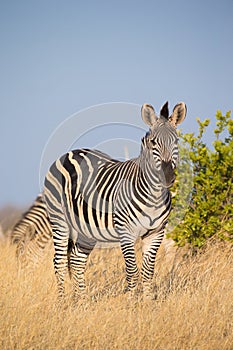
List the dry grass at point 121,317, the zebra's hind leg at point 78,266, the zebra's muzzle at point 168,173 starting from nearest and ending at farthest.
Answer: the dry grass at point 121,317 → the zebra's muzzle at point 168,173 → the zebra's hind leg at point 78,266

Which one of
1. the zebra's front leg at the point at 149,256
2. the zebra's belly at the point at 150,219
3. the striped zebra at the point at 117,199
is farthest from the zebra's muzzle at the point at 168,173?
the zebra's front leg at the point at 149,256

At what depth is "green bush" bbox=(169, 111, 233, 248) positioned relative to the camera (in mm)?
7863

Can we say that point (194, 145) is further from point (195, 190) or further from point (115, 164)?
point (115, 164)

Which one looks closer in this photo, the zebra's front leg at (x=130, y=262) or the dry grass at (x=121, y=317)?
the dry grass at (x=121, y=317)

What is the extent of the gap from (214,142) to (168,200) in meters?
2.50

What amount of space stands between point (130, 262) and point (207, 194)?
2.51 meters

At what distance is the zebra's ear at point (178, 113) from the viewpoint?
579 cm

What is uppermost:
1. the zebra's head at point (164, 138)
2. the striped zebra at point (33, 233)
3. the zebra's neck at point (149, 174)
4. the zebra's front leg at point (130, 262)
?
the zebra's head at point (164, 138)

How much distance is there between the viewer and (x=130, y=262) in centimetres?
595

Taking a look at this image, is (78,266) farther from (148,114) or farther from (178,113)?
(178,113)

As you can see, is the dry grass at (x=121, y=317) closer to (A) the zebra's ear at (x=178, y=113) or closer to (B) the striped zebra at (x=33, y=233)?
(A) the zebra's ear at (x=178, y=113)

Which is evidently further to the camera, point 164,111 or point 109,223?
point 109,223

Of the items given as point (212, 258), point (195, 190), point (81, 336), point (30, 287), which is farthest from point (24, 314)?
point (195, 190)

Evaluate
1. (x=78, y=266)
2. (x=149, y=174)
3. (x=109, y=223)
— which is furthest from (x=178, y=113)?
(x=78, y=266)
